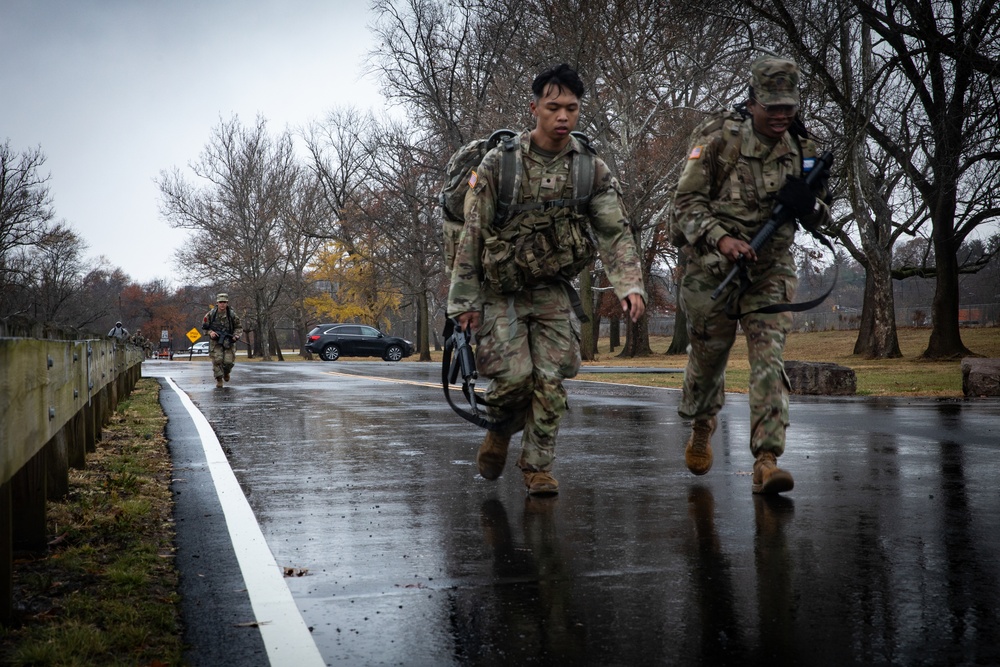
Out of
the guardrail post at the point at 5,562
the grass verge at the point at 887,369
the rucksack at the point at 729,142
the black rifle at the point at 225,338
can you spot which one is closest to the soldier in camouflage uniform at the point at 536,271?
the rucksack at the point at 729,142

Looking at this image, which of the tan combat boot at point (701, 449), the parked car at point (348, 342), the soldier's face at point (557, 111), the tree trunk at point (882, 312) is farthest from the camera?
the parked car at point (348, 342)

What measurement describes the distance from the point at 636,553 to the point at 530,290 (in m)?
1.94

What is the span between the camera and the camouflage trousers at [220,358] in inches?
724

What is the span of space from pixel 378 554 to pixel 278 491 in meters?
1.90

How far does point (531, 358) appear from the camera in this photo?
18.7 ft

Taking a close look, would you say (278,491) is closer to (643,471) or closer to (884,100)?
(643,471)

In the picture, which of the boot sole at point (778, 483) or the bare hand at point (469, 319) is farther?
the bare hand at point (469, 319)

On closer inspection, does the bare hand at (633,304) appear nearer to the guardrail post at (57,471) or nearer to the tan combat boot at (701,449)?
the tan combat boot at (701,449)

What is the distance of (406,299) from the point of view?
226ft

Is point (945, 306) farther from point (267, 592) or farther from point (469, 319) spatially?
point (267, 592)

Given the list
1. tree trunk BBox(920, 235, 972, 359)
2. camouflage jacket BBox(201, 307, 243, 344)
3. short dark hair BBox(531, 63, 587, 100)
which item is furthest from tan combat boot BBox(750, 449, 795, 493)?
tree trunk BBox(920, 235, 972, 359)

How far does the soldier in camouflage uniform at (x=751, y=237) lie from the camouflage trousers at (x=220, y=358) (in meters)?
13.3

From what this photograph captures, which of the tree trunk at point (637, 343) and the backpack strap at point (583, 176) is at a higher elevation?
the backpack strap at point (583, 176)

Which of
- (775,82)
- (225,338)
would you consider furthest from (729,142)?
(225,338)
